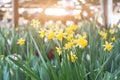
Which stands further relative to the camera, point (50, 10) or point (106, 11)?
point (50, 10)

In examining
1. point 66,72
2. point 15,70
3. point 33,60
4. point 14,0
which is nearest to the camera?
point 66,72

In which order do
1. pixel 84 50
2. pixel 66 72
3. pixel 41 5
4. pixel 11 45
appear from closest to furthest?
pixel 66 72
pixel 84 50
pixel 11 45
pixel 41 5

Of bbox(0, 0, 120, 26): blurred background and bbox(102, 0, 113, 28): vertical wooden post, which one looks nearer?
bbox(102, 0, 113, 28): vertical wooden post

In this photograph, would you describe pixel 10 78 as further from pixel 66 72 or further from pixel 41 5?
pixel 41 5

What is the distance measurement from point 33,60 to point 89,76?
0.26 metres

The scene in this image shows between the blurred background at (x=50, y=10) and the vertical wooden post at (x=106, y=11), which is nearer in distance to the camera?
the vertical wooden post at (x=106, y=11)

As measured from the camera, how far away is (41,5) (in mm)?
3537

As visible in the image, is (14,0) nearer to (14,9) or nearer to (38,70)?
(14,9)

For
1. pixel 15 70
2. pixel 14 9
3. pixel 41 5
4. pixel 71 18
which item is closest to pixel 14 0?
pixel 14 9

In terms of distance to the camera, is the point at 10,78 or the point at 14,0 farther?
the point at 14,0

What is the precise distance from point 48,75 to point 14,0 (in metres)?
1.71

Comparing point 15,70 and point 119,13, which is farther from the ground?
point 15,70

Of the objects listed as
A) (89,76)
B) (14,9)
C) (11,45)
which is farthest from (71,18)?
(89,76)

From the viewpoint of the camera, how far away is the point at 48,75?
3.13 ft
